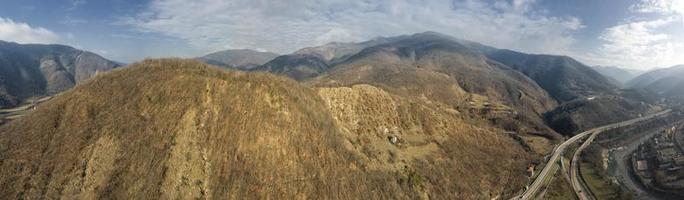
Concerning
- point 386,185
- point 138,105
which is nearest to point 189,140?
point 138,105

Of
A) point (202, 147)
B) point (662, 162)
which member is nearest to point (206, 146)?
point (202, 147)

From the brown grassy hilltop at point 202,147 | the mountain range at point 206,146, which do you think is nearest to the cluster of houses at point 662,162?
the mountain range at point 206,146

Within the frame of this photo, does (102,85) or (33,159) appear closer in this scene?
(33,159)

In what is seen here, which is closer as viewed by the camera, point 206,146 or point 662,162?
point 206,146

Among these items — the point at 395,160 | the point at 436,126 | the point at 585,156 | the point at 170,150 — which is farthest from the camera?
the point at 585,156

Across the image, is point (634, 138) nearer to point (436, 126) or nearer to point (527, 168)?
point (527, 168)

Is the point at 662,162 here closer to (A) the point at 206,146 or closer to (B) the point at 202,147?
(A) the point at 206,146

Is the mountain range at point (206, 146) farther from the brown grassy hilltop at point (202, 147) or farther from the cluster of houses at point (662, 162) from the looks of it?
the cluster of houses at point (662, 162)

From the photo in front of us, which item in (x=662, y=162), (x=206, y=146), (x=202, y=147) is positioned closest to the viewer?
(x=202, y=147)
